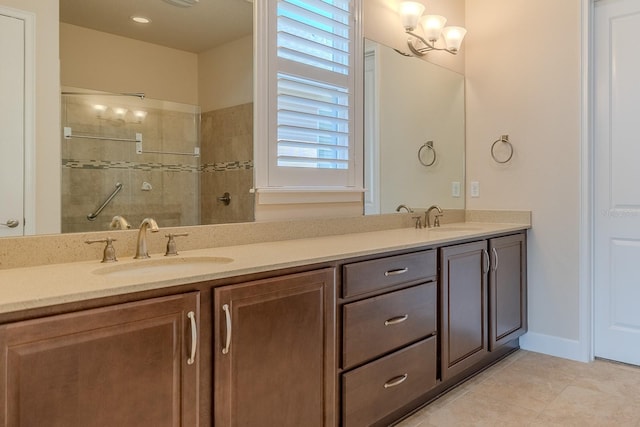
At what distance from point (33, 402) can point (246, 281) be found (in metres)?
0.61

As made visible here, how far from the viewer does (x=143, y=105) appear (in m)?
1.74

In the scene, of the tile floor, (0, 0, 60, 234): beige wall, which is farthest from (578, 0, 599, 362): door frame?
(0, 0, 60, 234): beige wall

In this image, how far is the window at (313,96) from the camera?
215cm

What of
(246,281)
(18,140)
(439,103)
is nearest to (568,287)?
(439,103)

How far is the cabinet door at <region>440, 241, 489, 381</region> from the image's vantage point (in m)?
2.23

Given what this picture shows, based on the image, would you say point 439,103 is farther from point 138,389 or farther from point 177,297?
point 138,389

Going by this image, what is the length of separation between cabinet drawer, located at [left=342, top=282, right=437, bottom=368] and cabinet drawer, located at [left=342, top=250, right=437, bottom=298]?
5cm

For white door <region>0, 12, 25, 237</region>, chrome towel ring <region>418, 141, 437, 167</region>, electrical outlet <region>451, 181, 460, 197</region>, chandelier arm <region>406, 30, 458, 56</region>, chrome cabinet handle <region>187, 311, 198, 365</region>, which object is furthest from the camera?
electrical outlet <region>451, 181, 460, 197</region>

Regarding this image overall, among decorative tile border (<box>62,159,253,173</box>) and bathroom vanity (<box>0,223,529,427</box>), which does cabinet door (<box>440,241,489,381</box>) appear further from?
decorative tile border (<box>62,159,253,173</box>)

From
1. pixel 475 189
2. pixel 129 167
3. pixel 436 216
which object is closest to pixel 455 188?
pixel 475 189

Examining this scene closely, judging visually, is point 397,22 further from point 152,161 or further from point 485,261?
point 152,161

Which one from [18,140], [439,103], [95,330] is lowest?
[95,330]

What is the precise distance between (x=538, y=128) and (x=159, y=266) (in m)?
2.55

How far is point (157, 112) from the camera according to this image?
1.79 meters
